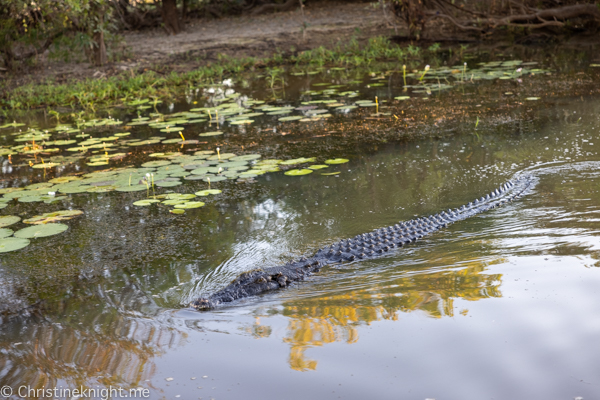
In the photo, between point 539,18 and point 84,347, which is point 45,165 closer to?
point 84,347

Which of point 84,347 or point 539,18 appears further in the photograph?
point 539,18

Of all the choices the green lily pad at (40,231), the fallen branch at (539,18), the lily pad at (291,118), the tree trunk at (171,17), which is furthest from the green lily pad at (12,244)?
the tree trunk at (171,17)

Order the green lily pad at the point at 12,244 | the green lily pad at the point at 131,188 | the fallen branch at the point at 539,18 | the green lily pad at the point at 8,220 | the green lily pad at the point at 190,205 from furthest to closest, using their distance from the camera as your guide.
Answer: the fallen branch at the point at 539,18 < the green lily pad at the point at 131,188 < the green lily pad at the point at 190,205 < the green lily pad at the point at 8,220 < the green lily pad at the point at 12,244

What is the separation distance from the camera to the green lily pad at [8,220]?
157 inches

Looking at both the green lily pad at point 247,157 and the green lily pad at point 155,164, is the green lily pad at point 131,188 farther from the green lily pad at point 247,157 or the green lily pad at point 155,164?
the green lily pad at point 247,157

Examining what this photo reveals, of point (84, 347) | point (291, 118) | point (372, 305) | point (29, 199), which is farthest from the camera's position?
point (291, 118)

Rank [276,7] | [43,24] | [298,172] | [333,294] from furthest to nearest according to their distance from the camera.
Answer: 1. [276,7]
2. [43,24]
3. [298,172]
4. [333,294]

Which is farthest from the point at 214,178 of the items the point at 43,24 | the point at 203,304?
the point at 43,24

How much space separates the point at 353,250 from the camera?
10.8 ft

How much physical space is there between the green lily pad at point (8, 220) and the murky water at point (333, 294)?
0.28 metres

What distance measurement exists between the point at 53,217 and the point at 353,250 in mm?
2413

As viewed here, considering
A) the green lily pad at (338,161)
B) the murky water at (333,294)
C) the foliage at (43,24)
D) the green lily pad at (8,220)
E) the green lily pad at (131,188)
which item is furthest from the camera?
the foliage at (43,24)

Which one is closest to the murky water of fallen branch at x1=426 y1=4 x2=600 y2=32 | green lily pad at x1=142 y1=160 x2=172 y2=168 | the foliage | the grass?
green lily pad at x1=142 y1=160 x2=172 y2=168

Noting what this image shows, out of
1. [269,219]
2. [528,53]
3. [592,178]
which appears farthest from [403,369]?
[528,53]
